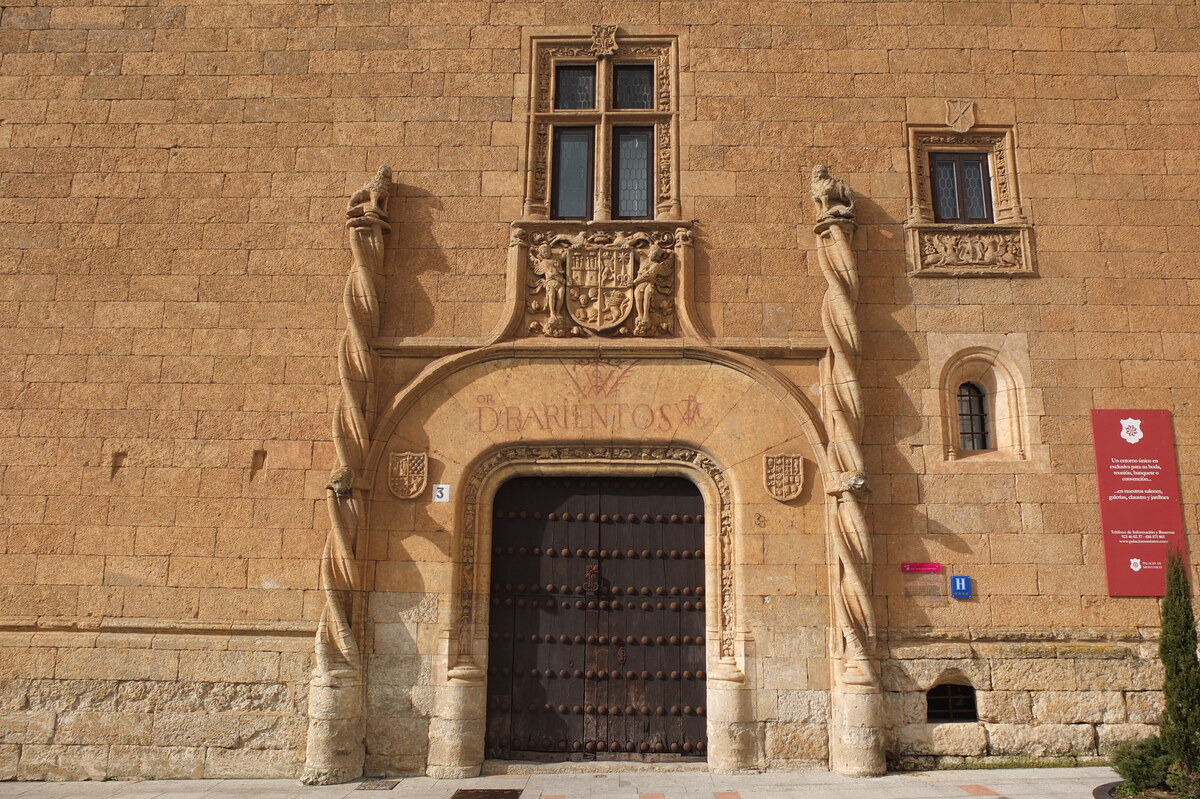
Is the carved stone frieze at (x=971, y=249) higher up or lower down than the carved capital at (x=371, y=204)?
lower down

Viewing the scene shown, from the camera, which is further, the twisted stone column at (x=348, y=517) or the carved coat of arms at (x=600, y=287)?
the carved coat of arms at (x=600, y=287)

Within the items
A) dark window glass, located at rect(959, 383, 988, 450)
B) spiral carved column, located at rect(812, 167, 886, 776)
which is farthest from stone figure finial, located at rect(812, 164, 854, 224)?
dark window glass, located at rect(959, 383, 988, 450)

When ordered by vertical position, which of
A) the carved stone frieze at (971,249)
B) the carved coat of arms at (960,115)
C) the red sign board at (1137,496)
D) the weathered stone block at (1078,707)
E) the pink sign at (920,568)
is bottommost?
the weathered stone block at (1078,707)

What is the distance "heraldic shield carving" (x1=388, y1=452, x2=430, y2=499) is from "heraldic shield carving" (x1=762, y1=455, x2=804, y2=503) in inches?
127

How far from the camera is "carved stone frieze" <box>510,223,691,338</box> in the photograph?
A: 25.1ft

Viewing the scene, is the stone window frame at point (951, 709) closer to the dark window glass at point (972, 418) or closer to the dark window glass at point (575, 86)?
the dark window glass at point (972, 418)

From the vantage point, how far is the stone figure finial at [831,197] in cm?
767

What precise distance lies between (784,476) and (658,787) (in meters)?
2.91

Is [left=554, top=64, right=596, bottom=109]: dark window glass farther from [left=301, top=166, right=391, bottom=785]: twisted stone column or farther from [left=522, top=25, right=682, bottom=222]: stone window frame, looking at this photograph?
[left=301, top=166, right=391, bottom=785]: twisted stone column

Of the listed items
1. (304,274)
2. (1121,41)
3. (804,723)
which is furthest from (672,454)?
(1121,41)

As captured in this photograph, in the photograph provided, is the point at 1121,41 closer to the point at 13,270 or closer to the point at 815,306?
the point at 815,306

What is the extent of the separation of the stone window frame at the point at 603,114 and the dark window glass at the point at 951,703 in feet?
17.0

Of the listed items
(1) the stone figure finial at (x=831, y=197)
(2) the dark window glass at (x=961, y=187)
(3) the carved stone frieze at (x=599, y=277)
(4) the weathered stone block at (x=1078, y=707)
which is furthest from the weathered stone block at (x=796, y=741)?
(2) the dark window glass at (x=961, y=187)

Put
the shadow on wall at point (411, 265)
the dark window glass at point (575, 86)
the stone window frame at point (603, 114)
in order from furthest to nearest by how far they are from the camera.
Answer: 1. the dark window glass at point (575, 86)
2. the stone window frame at point (603, 114)
3. the shadow on wall at point (411, 265)
